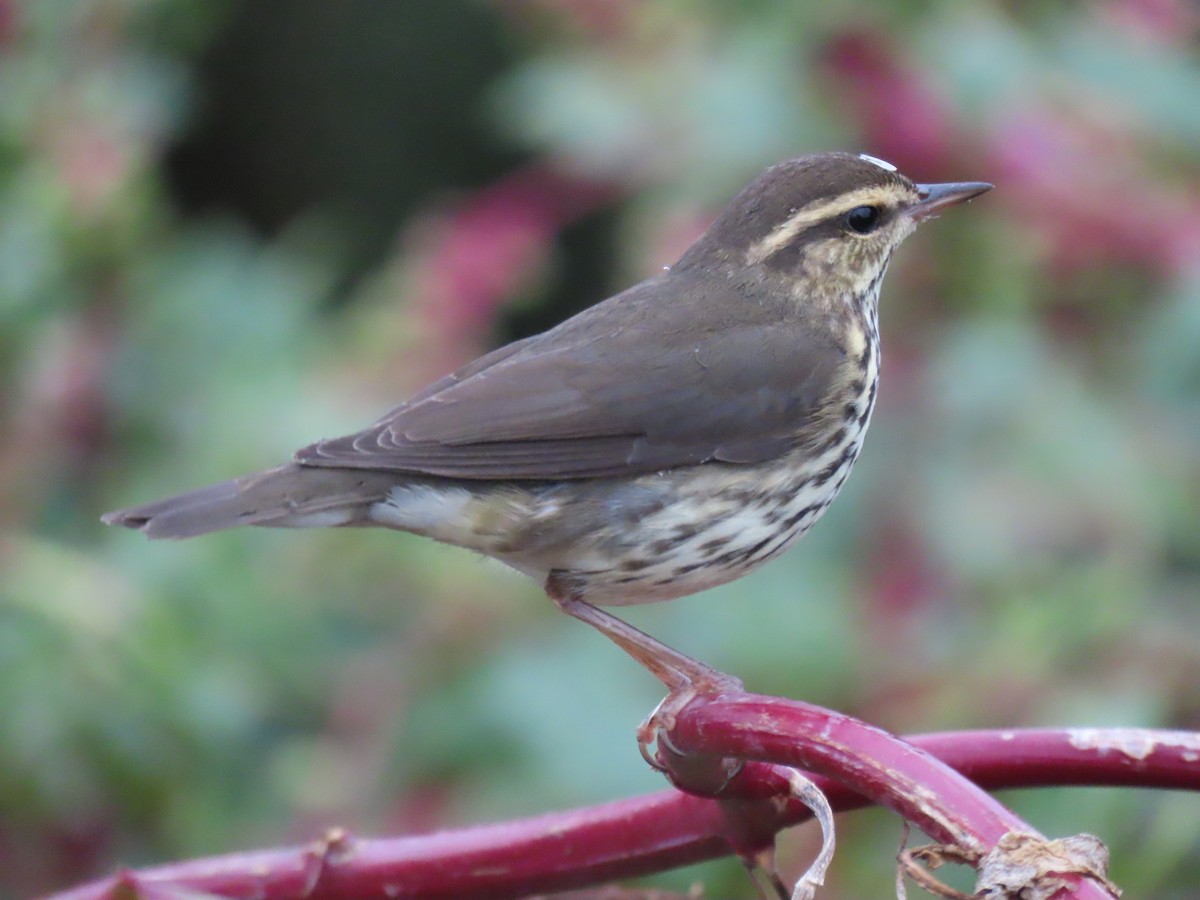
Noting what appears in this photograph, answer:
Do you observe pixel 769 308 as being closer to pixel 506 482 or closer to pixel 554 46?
pixel 506 482

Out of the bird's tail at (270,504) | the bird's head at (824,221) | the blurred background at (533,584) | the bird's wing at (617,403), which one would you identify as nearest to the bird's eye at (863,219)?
the bird's head at (824,221)

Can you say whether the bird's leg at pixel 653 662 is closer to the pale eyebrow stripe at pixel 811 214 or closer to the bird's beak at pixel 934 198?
the pale eyebrow stripe at pixel 811 214

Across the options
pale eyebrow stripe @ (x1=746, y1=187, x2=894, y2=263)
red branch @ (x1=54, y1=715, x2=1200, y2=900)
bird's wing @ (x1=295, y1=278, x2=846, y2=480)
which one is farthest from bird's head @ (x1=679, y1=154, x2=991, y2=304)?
red branch @ (x1=54, y1=715, x2=1200, y2=900)

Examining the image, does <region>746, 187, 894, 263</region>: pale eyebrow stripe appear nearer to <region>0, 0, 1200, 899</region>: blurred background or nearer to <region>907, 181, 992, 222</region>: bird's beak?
<region>907, 181, 992, 222</region>: bird's beak

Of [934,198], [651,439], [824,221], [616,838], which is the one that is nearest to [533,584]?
[651,439]

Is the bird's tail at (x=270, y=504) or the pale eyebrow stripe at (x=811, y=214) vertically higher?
the pale eyebrow stripe at (x=811, y=214)

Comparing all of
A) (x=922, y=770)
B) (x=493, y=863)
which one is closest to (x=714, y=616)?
(x=493, y=863)
